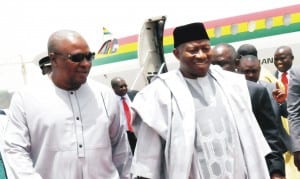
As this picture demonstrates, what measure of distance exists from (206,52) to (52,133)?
968mm

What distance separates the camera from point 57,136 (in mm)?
3301

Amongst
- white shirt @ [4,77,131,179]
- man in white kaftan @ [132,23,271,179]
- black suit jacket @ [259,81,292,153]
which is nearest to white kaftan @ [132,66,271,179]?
man in white kaftan @ [132,23,271,179]

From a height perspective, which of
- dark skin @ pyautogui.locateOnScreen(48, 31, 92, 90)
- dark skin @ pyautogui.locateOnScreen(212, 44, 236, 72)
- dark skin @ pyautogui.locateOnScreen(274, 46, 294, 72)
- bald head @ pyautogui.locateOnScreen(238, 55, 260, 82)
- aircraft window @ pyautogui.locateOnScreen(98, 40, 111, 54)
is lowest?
aircraft window @ pyautogui.locateOnScreen(98, 40, 111, 54)

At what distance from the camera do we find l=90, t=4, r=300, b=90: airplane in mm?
12174

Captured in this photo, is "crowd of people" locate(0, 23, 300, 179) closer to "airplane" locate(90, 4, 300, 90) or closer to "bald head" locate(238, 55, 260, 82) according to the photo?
"bald head" locate(238, 55, 260, 82)

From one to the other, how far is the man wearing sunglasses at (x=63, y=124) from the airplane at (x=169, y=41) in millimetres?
6677

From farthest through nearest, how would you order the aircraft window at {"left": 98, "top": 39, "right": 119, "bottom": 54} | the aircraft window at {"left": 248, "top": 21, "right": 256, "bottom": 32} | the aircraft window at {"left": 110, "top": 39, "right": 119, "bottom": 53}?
the aircraft window at {"left": 98, "top": 39, "right": 119, "bottom": 54} → the aircraft window at {"left": 110, "top": 39, "right": 119, "bottom": 53} → the aircraft window at {"left": 248, "top": 21, "right": 256, "bottom": 32}

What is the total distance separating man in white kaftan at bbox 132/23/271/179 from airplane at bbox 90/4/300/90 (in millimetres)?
6704

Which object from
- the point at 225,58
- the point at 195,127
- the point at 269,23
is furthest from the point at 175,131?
the point at 269,23

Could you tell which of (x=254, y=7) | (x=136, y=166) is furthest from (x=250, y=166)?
(x=254, y=7)

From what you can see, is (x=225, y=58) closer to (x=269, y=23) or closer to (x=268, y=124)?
(x=268, y=124)

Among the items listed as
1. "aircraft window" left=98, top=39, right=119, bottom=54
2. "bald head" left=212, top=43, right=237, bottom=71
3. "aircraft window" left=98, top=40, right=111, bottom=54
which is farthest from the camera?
"aircraft window" left=98, top=40, right=111, bottom=54

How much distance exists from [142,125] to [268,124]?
916 mm

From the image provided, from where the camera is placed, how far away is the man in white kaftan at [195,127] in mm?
3195
